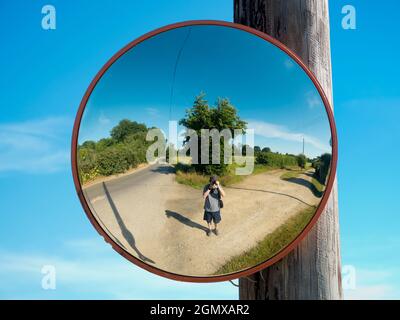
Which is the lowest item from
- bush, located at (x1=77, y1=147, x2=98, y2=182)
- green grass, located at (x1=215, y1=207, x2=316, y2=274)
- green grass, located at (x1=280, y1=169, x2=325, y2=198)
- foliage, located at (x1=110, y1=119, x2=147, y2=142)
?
green grass, located at (x1=215, y1=207, x2=316, y2=274)

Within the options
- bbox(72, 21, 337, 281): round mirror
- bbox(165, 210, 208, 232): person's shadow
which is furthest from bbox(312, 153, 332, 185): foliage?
bbox(165, 210, 208, 232): person's shadow

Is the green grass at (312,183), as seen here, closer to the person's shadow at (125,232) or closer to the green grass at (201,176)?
the green grass at (201,176)

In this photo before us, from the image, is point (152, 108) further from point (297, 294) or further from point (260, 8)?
point (297, 294)

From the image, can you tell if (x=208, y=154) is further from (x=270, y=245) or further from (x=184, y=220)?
(x=270, y=245)

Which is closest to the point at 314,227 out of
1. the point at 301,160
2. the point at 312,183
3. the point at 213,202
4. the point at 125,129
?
the point at 312,183

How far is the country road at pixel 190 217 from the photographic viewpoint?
1705 millimetres

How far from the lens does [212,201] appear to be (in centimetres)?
172

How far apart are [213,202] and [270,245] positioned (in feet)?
0.97

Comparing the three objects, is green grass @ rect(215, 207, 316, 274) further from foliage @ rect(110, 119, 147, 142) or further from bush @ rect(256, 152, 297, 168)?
foliage @ rect(110, 119, 147, 142)

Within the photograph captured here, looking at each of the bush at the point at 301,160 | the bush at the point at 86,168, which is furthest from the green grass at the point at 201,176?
the bush at the point at 86,168

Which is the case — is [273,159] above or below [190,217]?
above

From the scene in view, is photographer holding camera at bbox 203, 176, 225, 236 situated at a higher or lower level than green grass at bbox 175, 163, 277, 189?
lower

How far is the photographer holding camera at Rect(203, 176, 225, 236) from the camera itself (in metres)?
1.72
